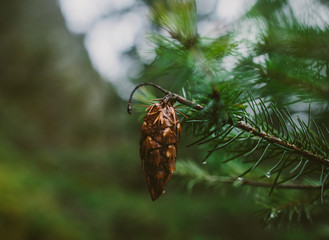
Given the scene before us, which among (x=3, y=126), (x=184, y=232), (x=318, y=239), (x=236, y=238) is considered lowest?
→ (x=236, y=238)

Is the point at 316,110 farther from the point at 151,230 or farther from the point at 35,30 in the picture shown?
the point at 35,30

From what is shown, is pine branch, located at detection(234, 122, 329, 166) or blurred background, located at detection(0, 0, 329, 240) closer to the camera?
pine branch, located at detection(234, 122, 329, 166)

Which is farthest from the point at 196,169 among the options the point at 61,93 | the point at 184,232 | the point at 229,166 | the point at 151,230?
the point at 61,93

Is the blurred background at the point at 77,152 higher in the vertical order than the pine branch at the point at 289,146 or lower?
lower

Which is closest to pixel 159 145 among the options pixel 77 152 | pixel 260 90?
pixel 260 90

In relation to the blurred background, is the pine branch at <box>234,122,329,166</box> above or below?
above

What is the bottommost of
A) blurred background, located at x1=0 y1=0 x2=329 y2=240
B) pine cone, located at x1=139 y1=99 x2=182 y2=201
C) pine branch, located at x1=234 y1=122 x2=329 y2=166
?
blurred background, located at x1=0 y1=0 x2=329 y2=240
